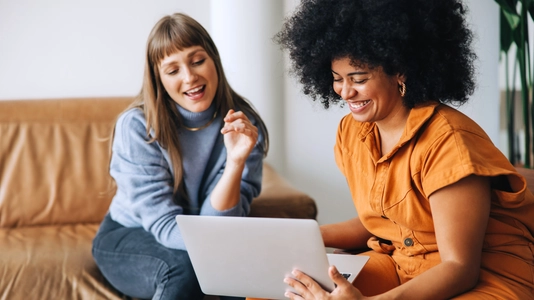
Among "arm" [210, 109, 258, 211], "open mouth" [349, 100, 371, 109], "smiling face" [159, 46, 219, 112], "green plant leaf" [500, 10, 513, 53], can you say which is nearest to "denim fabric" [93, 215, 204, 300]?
"arm" [210, 109, 258, 211]

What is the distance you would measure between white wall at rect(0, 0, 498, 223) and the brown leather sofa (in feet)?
0.77

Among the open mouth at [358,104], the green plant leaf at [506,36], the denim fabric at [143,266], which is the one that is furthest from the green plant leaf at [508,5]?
the denim fabric at [143,266]

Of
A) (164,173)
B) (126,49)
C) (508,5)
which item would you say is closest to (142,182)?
(164,173)

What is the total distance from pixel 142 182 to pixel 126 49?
102 centimetres

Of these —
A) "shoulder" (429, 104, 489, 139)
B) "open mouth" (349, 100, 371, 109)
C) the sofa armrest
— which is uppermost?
"open mouth" (349, 100, 371, 109)

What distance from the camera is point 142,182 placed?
192 cm

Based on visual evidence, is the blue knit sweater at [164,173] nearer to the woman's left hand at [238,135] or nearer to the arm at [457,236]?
the woman's left hand at [238,135]

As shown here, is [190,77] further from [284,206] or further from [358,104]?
[358,104]

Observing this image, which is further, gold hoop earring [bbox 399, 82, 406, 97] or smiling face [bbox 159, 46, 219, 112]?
smiling face [bbox 159, 46, 219, 112]

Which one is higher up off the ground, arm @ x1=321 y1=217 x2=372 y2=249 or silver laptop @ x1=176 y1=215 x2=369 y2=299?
silver laptop @ x1=176 y1=215 x2=369 y2=299

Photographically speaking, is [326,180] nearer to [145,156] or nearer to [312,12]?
[145,156]

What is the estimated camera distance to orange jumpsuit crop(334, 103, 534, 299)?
1263mm

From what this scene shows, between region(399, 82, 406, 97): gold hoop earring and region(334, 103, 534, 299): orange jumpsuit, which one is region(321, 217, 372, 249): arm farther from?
region(399, 82, 406, 97): gold hoop earring

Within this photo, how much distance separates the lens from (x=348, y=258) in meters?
1.44
